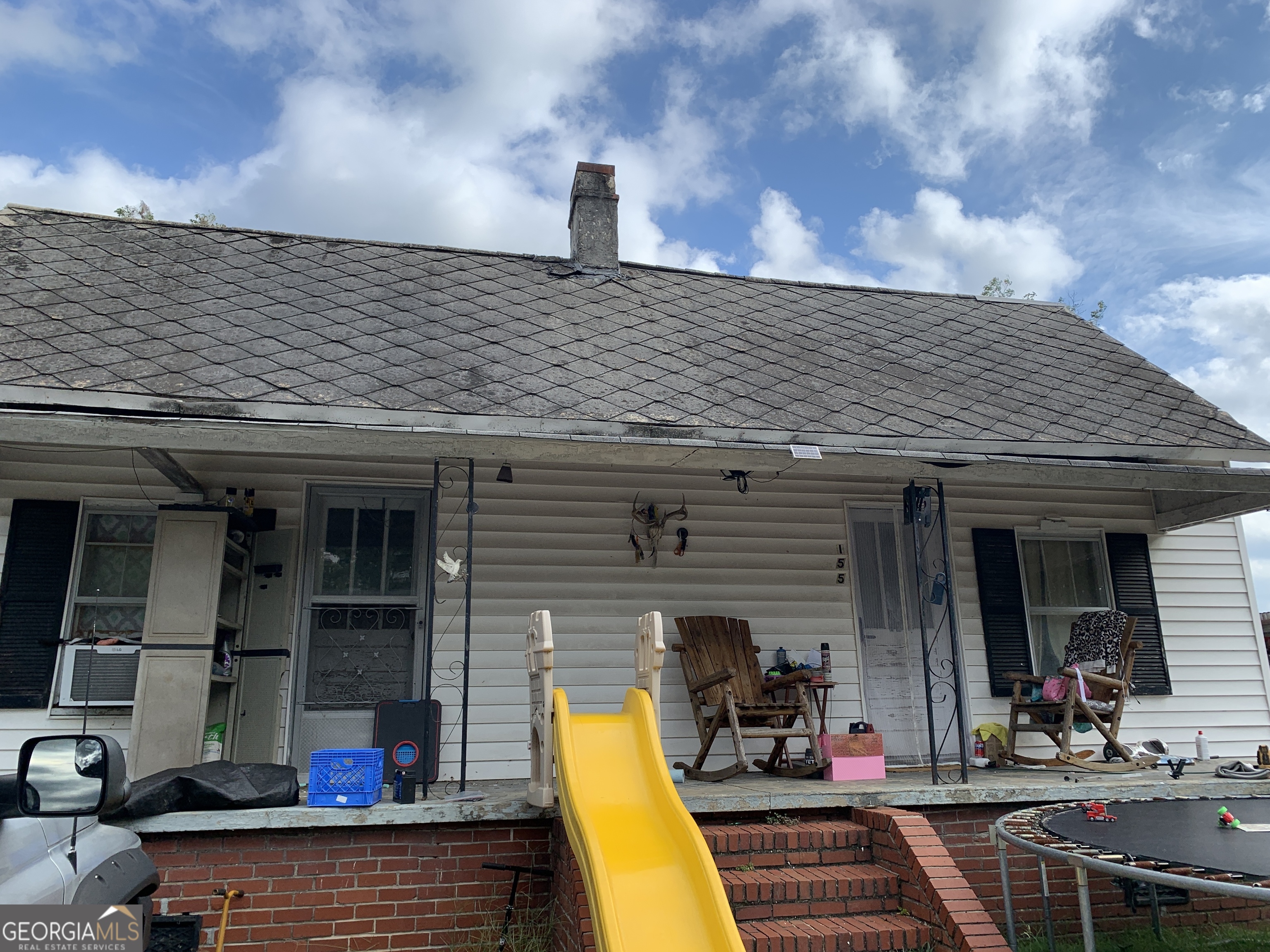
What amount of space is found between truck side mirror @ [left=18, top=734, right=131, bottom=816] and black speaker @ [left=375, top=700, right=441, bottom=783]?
285 centimetres

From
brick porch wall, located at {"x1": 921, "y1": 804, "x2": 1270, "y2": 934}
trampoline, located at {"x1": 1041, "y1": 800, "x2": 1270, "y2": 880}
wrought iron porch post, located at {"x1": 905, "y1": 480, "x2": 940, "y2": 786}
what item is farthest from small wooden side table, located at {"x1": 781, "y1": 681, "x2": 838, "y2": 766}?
trampoline, located at {"x1": 1041, "y1": 800, "x2": 1270, "y2": 880}

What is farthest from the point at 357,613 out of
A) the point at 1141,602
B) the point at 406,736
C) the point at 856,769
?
the point at 1141,602

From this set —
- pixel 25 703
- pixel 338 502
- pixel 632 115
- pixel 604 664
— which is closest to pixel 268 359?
pixel 338 502

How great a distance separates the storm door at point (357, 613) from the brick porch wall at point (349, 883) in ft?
5.28

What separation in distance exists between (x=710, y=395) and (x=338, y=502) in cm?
278

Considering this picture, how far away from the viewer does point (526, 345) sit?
614 cm

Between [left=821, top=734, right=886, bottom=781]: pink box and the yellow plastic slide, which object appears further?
[left=821, top=734, right=886, bottom=781]: pink box

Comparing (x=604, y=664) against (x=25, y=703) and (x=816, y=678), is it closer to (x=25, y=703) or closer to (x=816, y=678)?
(x=816, y=678)

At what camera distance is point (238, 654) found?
18.7 ft

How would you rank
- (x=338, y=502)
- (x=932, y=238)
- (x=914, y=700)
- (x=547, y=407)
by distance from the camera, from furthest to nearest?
(x=932, y=238), (x=914, y=700), (x=338, y=502), (x=547, y=407)

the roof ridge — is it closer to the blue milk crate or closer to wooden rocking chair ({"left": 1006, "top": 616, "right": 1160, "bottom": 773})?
wooden rocking chair ({"left": 1006, "top": 616, "right": 1160, "bottom": 773})

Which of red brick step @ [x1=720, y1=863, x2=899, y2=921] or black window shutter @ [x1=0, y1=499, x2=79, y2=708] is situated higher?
black window shutter @ [x1=0, y1=499, x2=79, y2=708]

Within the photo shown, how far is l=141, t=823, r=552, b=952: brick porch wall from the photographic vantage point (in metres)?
3.97

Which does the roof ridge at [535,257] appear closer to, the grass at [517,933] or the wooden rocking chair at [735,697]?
the wooden rocking chair at [735,697]
